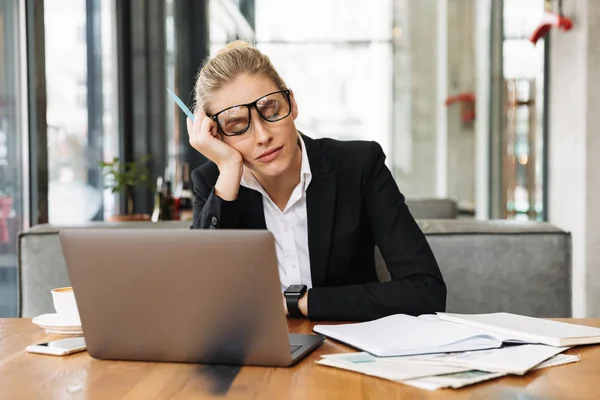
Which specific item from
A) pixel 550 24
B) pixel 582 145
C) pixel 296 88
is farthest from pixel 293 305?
pixel 296 88

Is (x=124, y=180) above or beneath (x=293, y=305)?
above

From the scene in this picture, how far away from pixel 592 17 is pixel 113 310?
3.33 meters

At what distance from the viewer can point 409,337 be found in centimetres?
113

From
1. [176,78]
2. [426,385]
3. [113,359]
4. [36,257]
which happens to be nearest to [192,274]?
[113,359]

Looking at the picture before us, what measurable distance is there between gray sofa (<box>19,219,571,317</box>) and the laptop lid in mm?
1125

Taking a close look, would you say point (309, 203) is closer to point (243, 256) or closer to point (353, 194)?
point (353, 194)

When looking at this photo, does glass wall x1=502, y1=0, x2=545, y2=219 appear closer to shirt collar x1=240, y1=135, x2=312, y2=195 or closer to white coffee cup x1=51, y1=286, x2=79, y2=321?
shirt collar x1=240, y1=135, x2=312, y2=195

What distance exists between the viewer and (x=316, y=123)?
391 inches

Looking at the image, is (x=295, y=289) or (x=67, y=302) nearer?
(x=67, y=302)

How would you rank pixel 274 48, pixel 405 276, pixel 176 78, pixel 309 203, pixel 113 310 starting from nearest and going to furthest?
pixel 113 310 < pixel 405 276 < pixel 309 203 < pixel 176 78 < pixel 274 48

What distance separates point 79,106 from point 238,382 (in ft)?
9.57

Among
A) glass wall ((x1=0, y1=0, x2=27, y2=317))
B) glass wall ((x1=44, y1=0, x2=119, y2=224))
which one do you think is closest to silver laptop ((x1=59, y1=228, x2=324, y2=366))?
glass wall ((x1=0, y1=0, x2=27, y2=317))

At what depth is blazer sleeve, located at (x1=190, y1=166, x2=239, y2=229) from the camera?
5.90 feet

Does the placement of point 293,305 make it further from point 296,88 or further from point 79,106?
point 296,88
